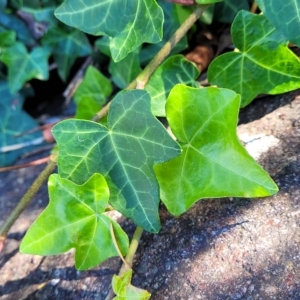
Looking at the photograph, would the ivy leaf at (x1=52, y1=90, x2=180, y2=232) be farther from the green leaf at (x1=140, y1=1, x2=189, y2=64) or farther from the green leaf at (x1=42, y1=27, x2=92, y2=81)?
the green leaf at (x1=42, y1=27, x2=92, y2=81)

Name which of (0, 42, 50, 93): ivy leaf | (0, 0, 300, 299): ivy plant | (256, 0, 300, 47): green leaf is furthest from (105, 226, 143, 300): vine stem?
(0, 42, 50, 93): ivy leaf

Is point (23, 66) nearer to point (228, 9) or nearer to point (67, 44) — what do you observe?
point (67, 44)

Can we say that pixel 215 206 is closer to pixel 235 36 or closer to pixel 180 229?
pixel 180 229

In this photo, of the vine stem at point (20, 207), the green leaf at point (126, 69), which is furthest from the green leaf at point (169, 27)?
the vine stem at point (20, 207)

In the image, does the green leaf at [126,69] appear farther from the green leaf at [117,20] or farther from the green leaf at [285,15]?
the green leaf at [285,15]

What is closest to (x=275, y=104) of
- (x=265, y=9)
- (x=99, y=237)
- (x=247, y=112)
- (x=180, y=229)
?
(x=247, y=112)
